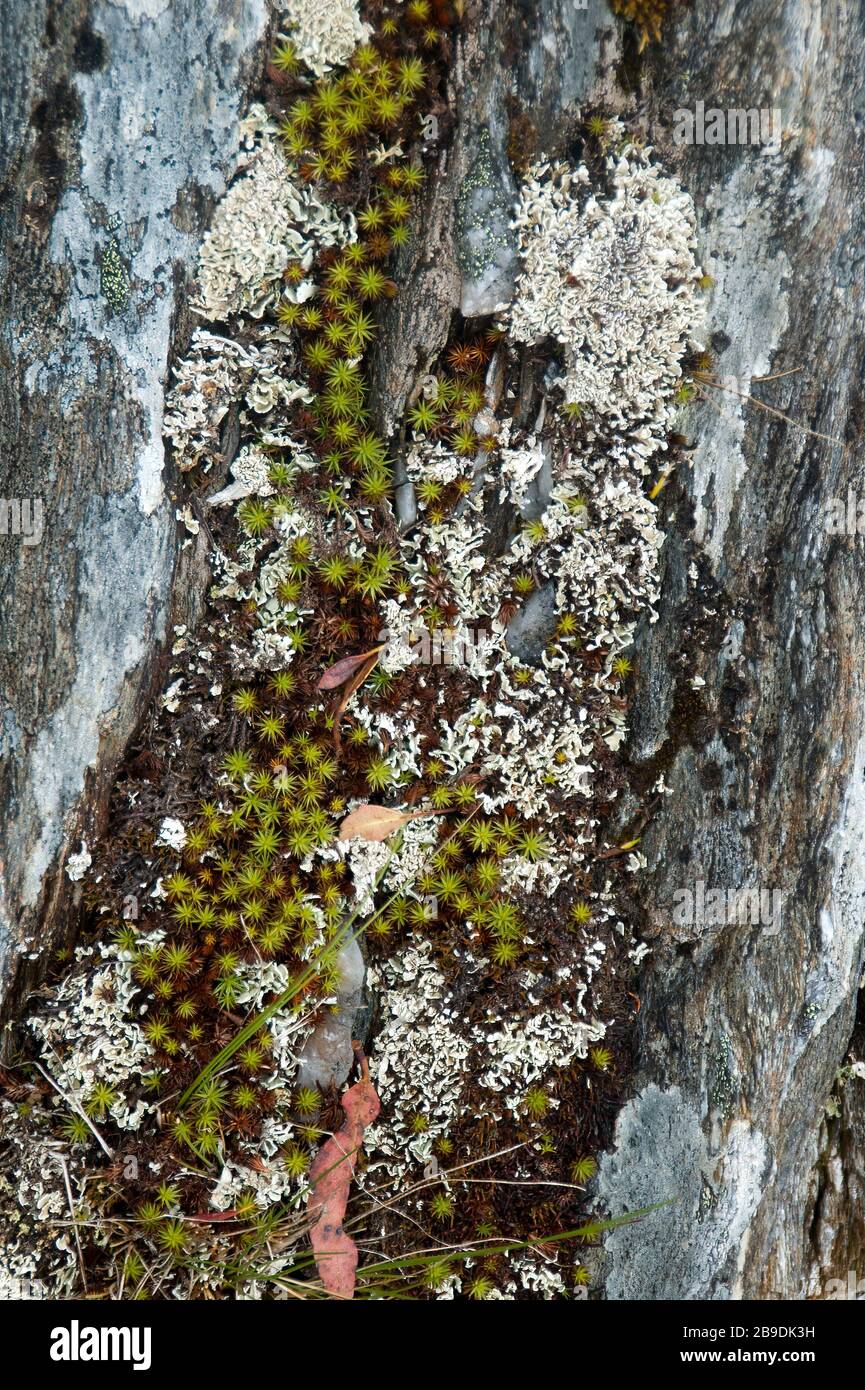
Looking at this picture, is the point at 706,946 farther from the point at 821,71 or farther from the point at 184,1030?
the point at 821,71

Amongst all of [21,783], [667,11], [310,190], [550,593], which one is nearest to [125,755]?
[21,783]
